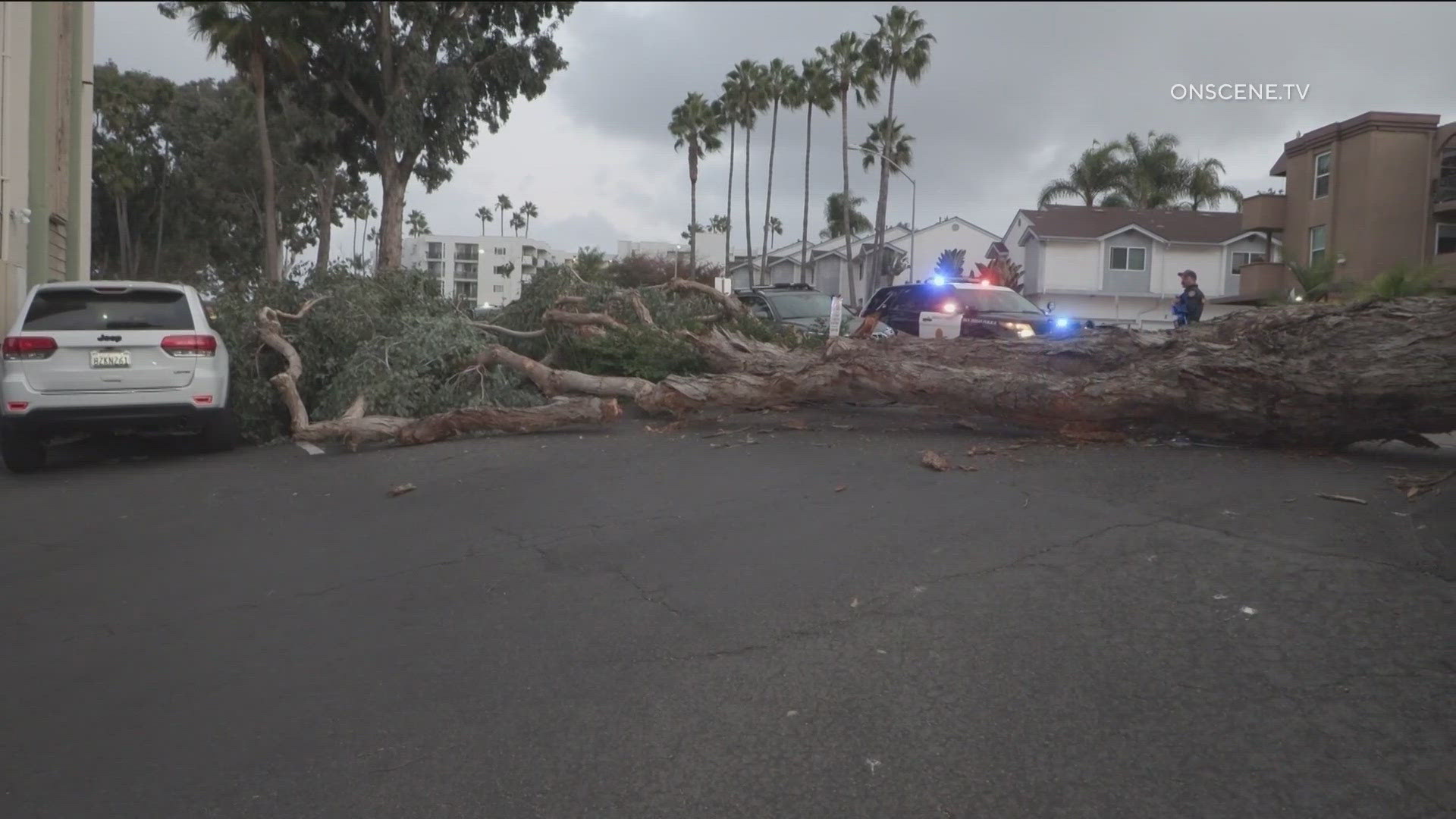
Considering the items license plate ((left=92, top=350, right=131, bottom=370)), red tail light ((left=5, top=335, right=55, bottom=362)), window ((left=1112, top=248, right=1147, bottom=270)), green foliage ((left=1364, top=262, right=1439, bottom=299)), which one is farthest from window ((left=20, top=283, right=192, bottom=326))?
window ((left=1112, top=248, right=1147, bottom=270))

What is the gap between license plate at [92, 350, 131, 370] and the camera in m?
10.5

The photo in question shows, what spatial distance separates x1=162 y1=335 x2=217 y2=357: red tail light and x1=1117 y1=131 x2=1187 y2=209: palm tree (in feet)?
172

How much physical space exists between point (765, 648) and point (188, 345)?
312 inches

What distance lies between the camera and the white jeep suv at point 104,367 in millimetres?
10336

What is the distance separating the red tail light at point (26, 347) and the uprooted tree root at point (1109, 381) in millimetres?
2130

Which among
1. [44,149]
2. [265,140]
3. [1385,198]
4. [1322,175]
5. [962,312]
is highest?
[1322,175]

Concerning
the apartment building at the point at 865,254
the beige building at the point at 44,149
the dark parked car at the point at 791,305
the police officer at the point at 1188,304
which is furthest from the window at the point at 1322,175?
the beige building at the point at 44,149

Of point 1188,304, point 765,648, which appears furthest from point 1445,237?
point 765,648

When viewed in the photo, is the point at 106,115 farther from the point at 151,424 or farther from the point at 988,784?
the point at 988,784

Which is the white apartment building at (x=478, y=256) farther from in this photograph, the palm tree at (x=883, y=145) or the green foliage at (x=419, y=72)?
the green foliage at (x=419, y=72)

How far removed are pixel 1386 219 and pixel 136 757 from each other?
33.8m

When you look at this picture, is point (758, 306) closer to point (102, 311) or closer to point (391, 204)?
point (102, 311)

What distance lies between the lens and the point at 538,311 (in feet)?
48.5

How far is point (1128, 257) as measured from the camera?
46.7m
